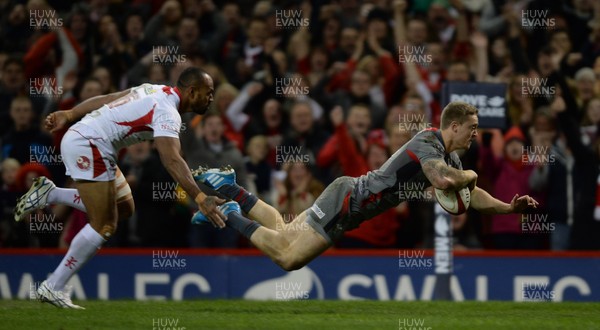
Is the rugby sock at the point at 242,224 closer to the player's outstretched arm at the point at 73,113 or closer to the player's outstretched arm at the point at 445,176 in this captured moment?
the player's outstretched arm at the point at 73,113

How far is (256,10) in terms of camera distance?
18469 mm

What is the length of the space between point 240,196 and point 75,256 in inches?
69.5

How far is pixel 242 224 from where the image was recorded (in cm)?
1105

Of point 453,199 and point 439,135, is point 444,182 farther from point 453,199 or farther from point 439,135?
point 439,135

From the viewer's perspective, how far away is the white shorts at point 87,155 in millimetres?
10859

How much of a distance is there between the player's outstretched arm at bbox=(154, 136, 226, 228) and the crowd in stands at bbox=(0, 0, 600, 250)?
2.02 metres

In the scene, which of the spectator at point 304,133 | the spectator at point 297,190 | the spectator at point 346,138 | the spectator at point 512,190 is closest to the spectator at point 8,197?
the spectator at point 297,190

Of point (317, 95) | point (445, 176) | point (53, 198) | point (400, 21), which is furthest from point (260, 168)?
point (445, 176)

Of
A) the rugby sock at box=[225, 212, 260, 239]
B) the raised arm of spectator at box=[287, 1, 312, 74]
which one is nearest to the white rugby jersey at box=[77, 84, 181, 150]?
the rugby sock at box=[225, 212, 260, 239]

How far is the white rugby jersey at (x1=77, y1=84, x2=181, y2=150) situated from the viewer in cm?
1073

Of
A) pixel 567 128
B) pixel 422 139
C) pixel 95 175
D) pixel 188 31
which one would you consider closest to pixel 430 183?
pixel 422 139

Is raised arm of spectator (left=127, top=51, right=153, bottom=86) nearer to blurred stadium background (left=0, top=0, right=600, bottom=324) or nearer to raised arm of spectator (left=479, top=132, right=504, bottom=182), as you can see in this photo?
blurred stadium background (left=0, top=0, right=600, bottom=324)

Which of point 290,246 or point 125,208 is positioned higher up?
point 125,208

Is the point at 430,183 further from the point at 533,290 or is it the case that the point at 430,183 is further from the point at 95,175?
the point at 533,290
